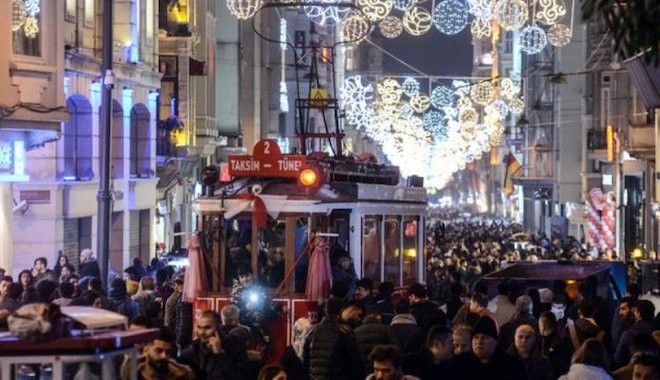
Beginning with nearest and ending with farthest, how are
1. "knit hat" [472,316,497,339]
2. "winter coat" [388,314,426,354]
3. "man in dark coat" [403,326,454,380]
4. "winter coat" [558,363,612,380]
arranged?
"winter coat" [558,363,612,380] < "man in dark coat" [403,326,454,380] < "knit hat" [472,316,497,339] < "winter coat" [388,314,426,354]

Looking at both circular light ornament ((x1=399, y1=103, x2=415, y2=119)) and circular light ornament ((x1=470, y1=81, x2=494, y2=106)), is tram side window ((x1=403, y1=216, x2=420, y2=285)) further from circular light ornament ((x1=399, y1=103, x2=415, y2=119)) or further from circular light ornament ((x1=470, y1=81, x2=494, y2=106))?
circular light ornament ((x1=399, y1=103, x2=415, y2=119))

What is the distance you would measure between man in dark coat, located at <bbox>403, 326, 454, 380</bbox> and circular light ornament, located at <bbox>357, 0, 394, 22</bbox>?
650 inches

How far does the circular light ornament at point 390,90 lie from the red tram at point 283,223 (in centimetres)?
2617

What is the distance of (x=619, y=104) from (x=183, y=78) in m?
15.9

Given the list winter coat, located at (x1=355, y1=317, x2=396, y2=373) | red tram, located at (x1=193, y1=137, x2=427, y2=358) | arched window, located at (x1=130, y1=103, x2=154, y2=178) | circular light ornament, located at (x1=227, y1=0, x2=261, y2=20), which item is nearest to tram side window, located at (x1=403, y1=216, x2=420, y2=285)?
red tram, located at (x1=193, y1=137, x2=427, y2=358)

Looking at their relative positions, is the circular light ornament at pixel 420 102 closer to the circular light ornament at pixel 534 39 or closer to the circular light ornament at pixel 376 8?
the circular light ornament at pixel 534 39

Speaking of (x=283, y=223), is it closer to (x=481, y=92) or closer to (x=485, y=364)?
(x=485, y=364)

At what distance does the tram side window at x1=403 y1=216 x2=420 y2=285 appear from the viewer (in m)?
24.1

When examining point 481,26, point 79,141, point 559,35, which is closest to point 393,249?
point 481,26

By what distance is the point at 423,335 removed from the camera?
51.9 ft

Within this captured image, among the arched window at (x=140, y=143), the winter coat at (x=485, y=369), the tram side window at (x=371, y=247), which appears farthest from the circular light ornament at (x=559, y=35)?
the winter coat at (x=485, y=369)

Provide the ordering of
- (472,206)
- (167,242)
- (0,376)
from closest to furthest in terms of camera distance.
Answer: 1. (0,376)
2. (167,242)
3. (472,206)

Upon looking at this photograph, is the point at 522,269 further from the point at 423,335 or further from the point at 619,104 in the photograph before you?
the point at 619,104

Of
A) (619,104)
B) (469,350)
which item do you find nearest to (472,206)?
(619,104)
